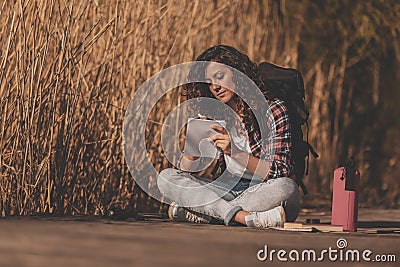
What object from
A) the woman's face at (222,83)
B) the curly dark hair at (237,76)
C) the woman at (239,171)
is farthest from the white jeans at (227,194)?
the woman's face at (222,83)

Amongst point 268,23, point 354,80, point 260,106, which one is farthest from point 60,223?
point 354,80

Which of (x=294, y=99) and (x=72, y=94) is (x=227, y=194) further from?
(x=72, y=94)

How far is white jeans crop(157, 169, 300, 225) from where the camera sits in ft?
16.5

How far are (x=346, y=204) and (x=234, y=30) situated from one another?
2.43 metres

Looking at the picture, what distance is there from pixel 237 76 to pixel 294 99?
283mm

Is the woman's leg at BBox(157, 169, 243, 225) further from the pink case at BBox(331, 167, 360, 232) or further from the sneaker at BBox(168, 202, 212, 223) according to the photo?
the pink case at BBox(331, 167, 360, 232)

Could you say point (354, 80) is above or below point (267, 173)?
above

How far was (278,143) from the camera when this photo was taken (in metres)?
5.00

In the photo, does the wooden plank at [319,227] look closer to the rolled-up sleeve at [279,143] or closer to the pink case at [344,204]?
the pink case at [344,204]

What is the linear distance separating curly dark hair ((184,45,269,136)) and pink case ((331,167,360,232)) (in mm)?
454

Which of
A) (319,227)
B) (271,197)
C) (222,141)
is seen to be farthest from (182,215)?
(319,227)

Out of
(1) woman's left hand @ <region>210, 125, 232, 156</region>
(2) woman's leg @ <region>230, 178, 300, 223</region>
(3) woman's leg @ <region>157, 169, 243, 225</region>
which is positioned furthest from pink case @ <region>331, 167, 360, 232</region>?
(1) woman's left hand @ <region>210, 125, 232, 156</region>

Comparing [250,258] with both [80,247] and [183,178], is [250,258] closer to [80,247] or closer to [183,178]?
[80,247]

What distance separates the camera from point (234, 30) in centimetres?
720
